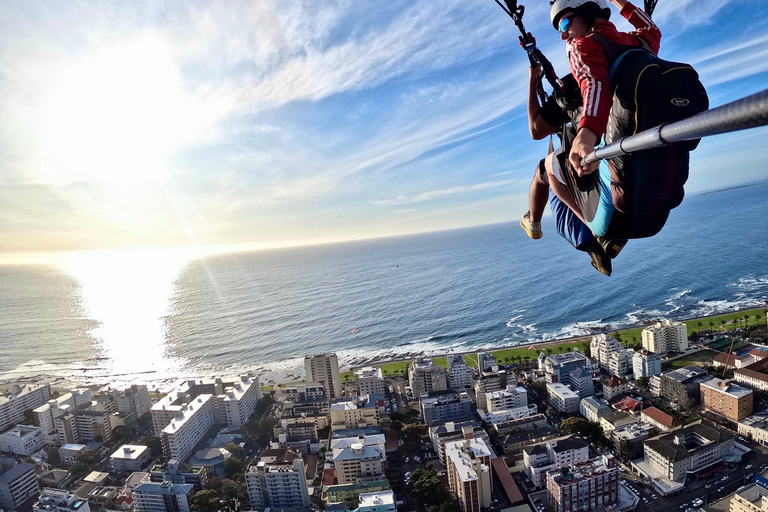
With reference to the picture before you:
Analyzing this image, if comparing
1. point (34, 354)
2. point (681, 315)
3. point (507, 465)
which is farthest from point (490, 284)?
point (34, 354)

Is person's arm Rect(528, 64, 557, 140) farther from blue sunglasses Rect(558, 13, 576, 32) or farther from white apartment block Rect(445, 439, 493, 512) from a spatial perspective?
white apartment block Rect(445, 439, 493, 512)

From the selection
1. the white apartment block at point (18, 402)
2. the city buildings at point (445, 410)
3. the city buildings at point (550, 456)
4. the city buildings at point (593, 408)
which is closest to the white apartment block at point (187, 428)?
the city buildings at point (445, 410)

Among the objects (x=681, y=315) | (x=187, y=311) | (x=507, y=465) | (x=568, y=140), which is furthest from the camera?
(x=187, y=311)

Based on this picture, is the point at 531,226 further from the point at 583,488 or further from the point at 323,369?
the point at 323,369

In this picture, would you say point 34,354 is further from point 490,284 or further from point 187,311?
point 490,284

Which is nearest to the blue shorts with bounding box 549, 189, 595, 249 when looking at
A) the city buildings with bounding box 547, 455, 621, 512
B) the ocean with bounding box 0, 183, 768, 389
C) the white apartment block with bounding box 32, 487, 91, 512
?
the city buildings with bounding box 547, 455, 621, 512

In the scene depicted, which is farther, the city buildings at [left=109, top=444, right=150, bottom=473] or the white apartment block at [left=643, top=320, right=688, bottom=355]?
the white apartment block at [left=643, top=320, right=688, bottom=355]

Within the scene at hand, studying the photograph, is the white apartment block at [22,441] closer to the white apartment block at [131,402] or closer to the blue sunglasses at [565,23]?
the white apartment block at [131,402]
